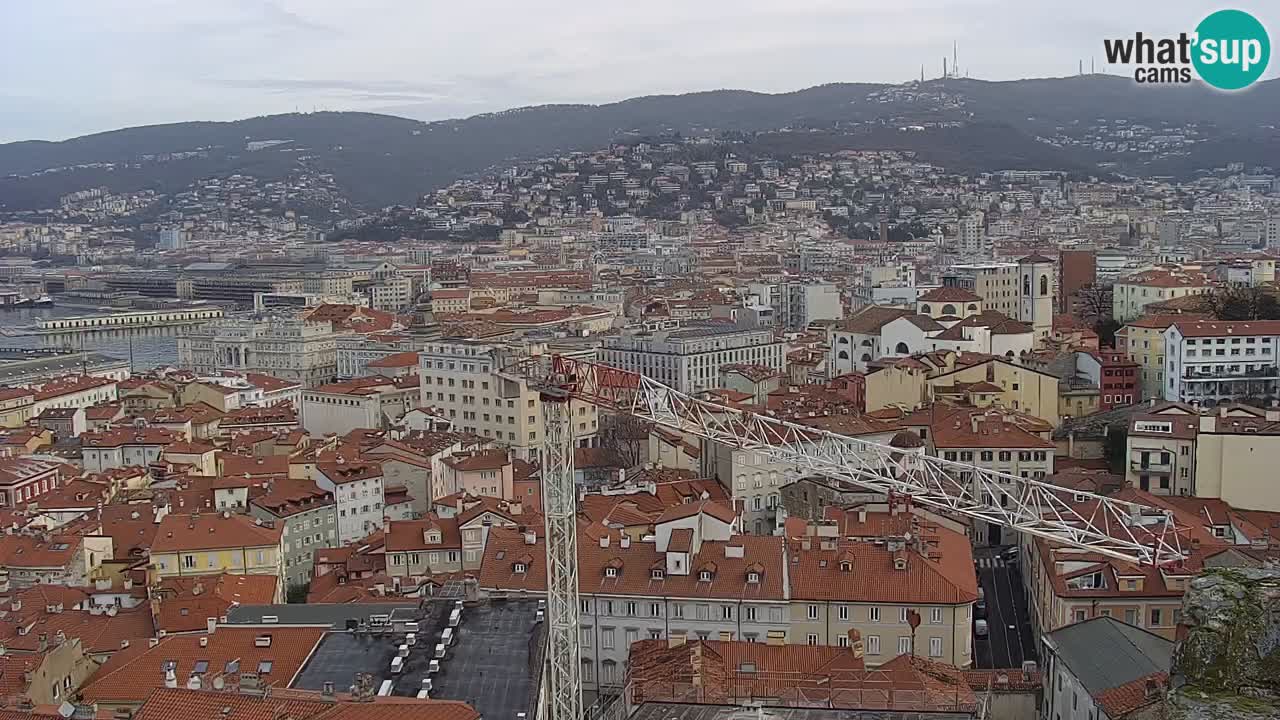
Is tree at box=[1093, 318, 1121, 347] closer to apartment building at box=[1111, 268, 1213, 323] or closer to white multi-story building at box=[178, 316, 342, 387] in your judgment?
apartment building at box=[1111, 268, 1213, 323]

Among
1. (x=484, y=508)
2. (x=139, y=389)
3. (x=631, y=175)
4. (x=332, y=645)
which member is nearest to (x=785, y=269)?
(x=139, y=389)

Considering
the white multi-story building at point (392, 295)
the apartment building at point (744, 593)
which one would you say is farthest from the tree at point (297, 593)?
the white multi-story building at point (392, 295)

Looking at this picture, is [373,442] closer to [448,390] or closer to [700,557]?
[448,390]

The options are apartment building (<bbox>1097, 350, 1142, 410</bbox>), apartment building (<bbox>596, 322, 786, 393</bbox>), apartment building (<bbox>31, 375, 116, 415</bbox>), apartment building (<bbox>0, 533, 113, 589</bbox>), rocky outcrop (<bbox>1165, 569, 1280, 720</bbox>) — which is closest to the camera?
rocky outcrop (<bbox>1165, 569, 1280, 720</bbox>)

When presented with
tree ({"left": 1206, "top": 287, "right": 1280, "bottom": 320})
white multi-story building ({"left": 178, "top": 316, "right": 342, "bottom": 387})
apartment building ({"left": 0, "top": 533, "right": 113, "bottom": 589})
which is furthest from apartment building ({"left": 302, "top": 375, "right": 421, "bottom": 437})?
tree ({"left": 1206, "top": 287, "right": 1280, "bottom": 320})

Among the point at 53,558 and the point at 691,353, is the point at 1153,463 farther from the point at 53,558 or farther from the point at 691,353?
the point at 691,353

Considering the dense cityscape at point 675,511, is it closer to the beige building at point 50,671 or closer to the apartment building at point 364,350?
the beige building at point 50,671
